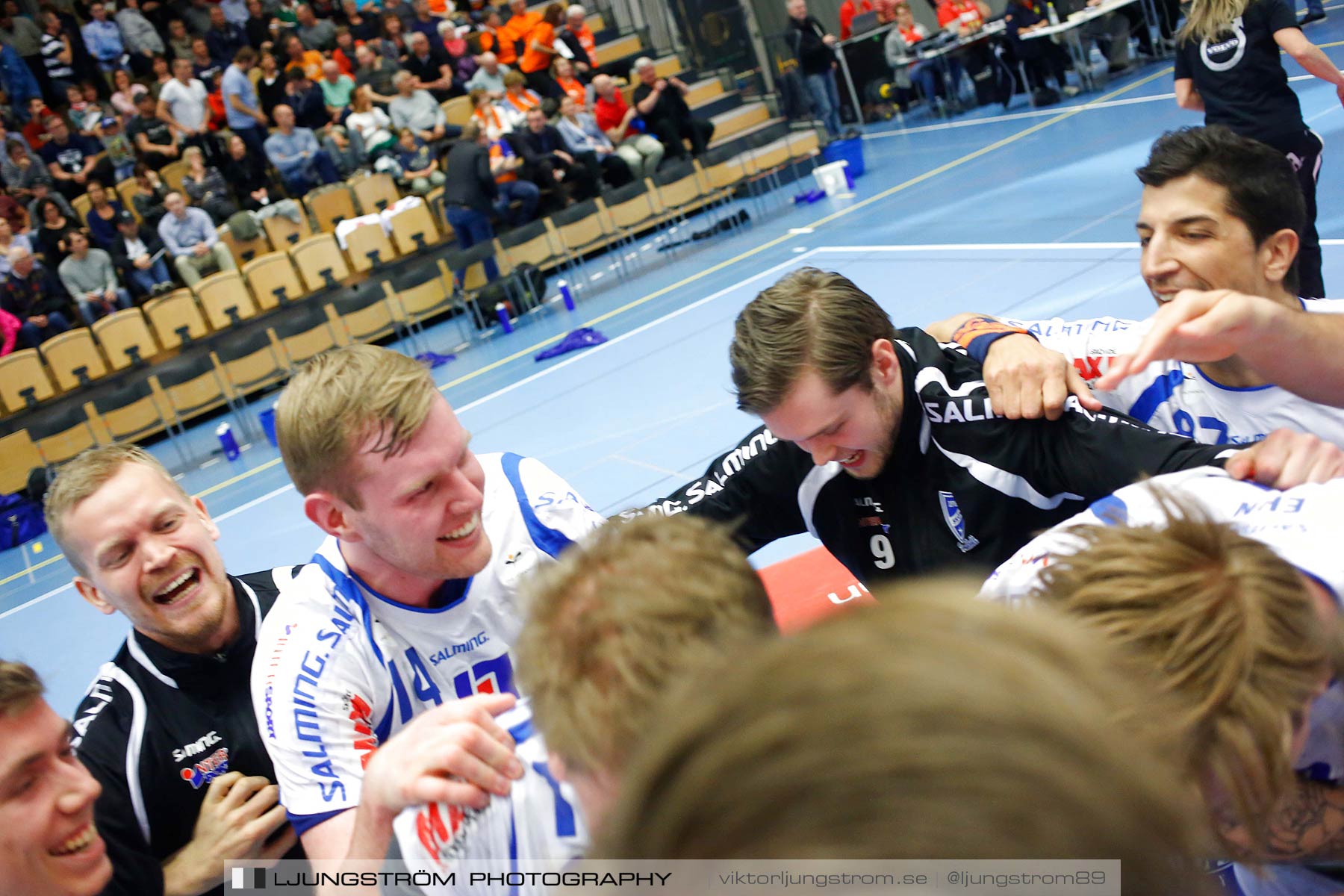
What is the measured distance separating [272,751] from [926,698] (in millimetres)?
2114

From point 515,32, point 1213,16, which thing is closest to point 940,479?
point 1213,16

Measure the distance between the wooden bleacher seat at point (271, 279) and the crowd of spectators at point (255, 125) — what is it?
1.90 ft

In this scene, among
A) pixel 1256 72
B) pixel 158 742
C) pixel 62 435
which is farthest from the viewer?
pixel 62 435

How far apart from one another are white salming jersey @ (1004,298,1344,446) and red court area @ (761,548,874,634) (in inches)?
59.0

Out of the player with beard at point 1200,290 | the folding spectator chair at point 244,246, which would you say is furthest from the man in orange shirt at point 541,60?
the player with beard at point 1200,290

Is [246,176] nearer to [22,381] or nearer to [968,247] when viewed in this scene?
[22,381]

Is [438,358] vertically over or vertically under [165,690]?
under

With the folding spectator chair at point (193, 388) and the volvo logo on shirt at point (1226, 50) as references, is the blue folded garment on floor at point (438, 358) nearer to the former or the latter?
the folding spectator chair at point (193, 388)

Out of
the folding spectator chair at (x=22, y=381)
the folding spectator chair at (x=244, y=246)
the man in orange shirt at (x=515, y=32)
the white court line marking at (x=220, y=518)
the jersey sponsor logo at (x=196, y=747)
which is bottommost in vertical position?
the white court line marking at (x=220, y=518)

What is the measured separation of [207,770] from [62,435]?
12.3m

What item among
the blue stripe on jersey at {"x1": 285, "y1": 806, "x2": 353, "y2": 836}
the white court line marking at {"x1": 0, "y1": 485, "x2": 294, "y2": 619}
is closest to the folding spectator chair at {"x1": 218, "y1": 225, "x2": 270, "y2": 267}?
the white court line marking at {"x1": 0, "y1": 485, "x2": 294, "y2": 619}

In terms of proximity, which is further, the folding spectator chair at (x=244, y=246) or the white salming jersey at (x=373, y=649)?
the folding spectator chair at (x=244, y=246)

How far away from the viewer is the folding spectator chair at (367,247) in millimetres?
15430

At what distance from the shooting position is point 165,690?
2717 millimetres
